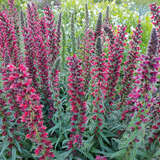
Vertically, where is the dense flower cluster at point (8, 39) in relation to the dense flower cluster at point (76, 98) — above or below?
above

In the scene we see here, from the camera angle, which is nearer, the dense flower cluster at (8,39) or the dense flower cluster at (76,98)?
the dense flower cluster at (76,98)

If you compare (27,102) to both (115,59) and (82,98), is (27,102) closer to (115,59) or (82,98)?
(82,98)

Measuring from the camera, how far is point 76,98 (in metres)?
2.67

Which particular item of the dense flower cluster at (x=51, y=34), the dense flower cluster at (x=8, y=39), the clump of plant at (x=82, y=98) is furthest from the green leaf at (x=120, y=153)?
the dense flower cluster at (x=8, y=39)

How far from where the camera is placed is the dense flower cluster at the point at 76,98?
2.57m

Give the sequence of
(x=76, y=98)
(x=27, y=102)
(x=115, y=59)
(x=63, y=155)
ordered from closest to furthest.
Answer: (x=27, y=102) → (x=76, y=98) → (x=63, y=155) → (x=115, y=59)

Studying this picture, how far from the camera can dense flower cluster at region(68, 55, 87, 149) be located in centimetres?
257

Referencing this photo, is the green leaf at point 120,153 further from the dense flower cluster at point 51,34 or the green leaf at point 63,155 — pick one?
the dense flower cluster at point 51,34

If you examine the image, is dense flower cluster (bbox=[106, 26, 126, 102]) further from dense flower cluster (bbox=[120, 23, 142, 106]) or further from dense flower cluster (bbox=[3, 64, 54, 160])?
dense flower cluster (bbox=[3, 64, 54, 160])

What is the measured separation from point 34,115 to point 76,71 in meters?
0.83

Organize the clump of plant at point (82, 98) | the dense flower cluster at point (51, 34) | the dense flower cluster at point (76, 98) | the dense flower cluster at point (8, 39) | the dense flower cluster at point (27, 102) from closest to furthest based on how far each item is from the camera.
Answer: the dense flower cluster at point (27, 102) < the clump of plant at point (82, 98) < the dense flower cluster at point (76, 98) < the dense flower cluster at point (8, 39) < the dense flower cluster at point (51, 34)

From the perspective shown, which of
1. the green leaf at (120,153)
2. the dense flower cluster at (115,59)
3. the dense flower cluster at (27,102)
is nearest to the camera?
the dense flower cluster at (27,102)

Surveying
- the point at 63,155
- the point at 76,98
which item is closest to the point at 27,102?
the point at 76,98

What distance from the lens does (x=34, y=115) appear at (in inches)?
96.8
